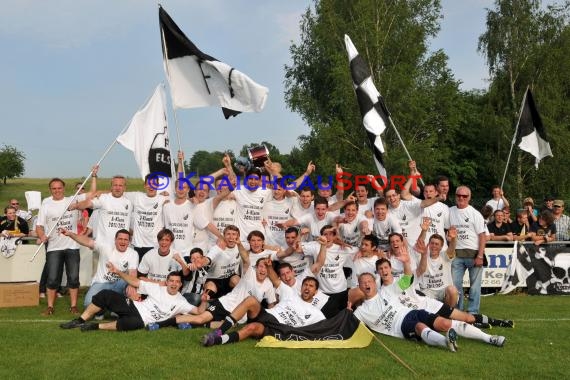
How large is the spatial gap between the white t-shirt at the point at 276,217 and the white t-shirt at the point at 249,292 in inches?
52.9

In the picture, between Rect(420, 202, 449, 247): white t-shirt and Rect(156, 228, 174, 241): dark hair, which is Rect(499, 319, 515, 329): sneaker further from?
Rect(156, 228, 174, 241): dark hair

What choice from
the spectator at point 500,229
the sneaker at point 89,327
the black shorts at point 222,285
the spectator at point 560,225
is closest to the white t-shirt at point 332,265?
the black shorts at point 222,285

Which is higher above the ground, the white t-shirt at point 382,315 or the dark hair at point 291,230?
the dark hair at point 291,230


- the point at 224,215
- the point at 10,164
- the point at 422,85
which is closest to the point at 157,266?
the point at 224,215

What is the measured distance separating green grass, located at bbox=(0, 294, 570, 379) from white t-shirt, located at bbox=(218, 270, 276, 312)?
72 centimetres

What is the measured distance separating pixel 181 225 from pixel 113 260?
128 centimetres

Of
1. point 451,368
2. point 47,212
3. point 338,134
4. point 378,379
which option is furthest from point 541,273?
point 338,134

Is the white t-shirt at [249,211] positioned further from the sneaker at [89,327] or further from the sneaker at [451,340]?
the sneaker at [451,340]

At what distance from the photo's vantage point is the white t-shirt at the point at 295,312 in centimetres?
739

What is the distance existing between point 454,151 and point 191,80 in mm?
30391

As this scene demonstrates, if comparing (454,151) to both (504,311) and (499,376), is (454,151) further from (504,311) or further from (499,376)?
(499,376)

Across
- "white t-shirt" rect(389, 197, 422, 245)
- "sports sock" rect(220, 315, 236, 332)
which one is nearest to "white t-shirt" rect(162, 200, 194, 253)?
"sports sock" rect(220, 315, 236, 332)

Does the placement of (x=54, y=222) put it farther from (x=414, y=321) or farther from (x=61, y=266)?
(x=414, y=321)

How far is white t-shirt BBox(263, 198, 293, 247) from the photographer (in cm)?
974
